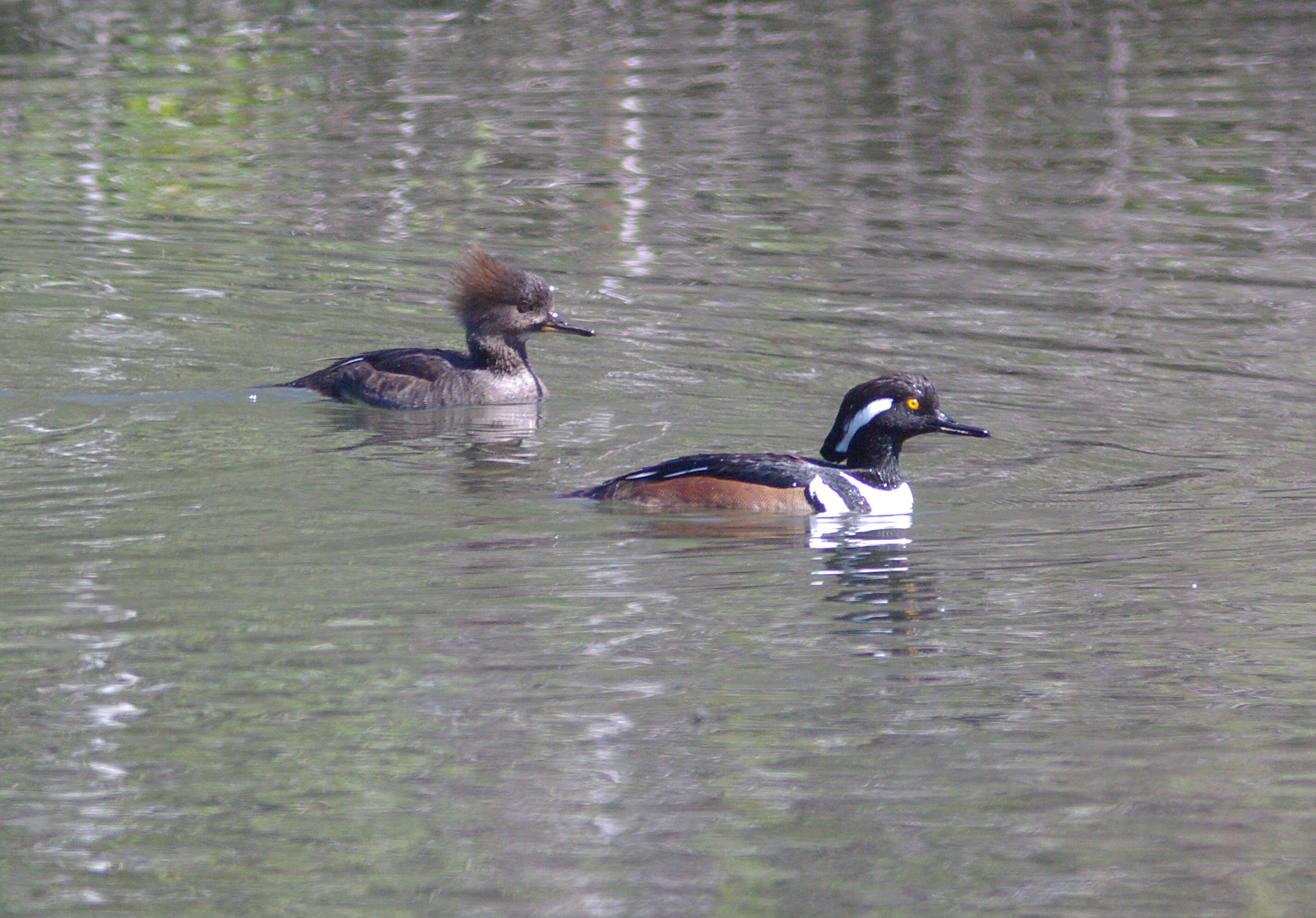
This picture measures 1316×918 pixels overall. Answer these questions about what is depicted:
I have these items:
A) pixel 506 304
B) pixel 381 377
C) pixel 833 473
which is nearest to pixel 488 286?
pixel 506 304

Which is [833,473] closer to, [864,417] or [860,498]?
[860,498]

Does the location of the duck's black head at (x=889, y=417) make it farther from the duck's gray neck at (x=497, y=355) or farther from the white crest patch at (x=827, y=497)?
the duck's gray neck at (x=497, y=355)

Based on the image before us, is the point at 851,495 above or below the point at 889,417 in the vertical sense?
below

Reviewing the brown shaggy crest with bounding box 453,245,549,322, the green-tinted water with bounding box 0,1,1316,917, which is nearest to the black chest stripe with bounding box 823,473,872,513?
the green-tinted water with bounding box 0,1,1316,917

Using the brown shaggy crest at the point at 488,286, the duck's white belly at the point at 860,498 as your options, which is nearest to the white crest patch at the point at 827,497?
the duck's white belly at the point at 860,498

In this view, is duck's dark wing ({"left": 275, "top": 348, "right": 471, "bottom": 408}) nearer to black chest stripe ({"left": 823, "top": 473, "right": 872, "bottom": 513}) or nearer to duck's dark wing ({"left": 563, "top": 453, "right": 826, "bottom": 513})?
duck's dark wing ({"left": 563, "top": 453, "right": 826, "bottom": 513})

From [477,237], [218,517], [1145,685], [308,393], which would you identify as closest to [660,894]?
[1145,685]

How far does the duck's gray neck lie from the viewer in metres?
12.1

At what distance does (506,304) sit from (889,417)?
11.7 ft

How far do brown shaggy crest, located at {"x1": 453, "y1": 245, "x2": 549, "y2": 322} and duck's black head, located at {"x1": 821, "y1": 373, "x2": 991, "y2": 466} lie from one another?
3339 millimetres

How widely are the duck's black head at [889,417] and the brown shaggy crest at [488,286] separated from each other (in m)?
3.34

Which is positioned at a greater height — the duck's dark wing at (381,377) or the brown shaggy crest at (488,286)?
the brown shaggy crest at (488,286)

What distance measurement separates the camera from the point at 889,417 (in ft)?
30.8

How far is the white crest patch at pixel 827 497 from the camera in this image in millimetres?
9125
